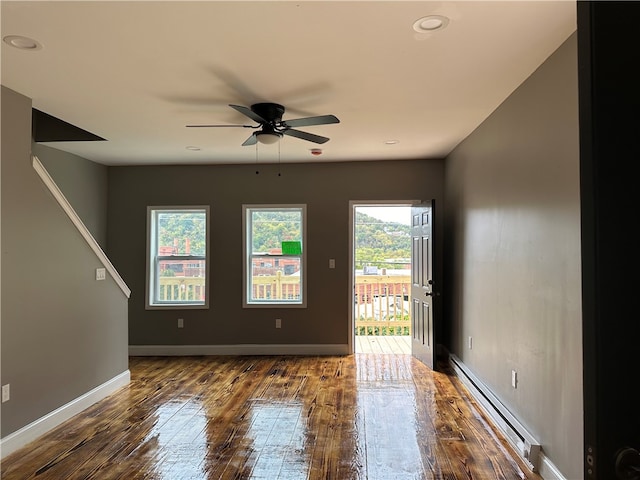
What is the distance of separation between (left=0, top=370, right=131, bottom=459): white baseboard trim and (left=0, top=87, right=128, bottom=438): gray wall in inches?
1.7

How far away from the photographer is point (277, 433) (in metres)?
3.07

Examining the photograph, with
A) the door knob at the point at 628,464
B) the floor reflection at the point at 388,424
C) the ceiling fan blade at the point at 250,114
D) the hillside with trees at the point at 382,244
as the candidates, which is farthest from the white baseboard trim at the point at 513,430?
the hillside with trees at the point at 382,244

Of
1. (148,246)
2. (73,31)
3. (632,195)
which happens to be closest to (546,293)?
(632,195)

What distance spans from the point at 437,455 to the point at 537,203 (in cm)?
180

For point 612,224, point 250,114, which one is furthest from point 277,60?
point 612,224

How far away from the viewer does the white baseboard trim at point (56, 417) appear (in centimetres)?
279

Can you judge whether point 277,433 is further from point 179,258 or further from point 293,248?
point 179,258

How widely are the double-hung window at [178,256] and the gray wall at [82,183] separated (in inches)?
25.0

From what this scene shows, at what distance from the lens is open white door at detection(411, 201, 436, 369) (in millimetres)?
4836

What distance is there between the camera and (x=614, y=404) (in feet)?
2.45

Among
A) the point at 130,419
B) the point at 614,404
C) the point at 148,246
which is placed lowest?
the point at 130,419

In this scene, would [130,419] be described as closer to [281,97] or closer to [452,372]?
[281,97]

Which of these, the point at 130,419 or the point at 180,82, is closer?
the point at 180,82

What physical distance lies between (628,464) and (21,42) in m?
3.10
